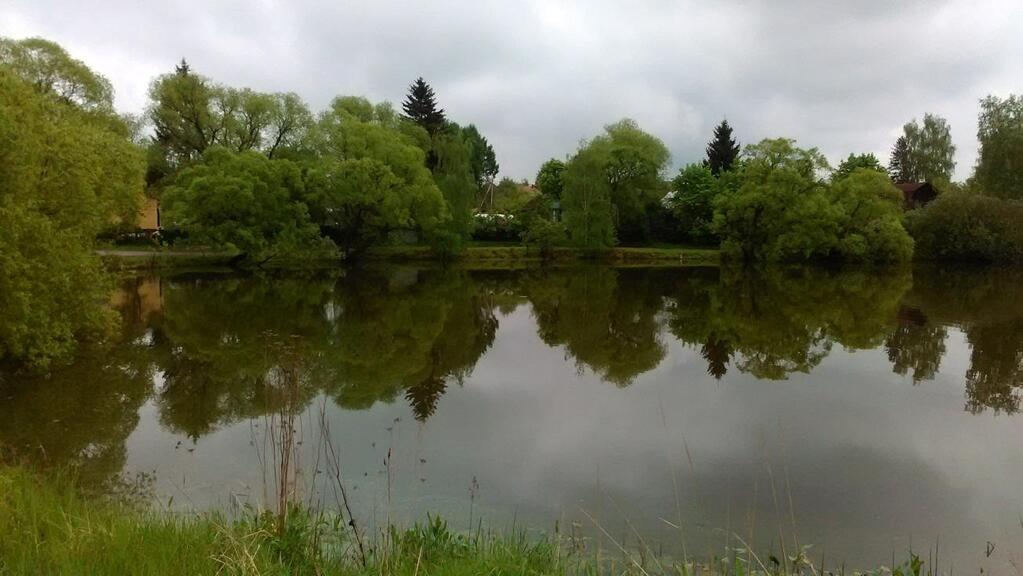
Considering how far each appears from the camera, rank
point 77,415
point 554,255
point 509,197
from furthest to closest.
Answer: point 509,197 → point 554,255 → point 77,415

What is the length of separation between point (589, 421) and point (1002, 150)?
5618 cm

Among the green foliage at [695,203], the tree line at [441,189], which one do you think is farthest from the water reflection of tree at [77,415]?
the green foliage at [695,203]

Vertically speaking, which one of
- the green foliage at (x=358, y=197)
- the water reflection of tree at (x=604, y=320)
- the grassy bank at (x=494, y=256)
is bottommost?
the water reflection of tree at (x=604, y=320)

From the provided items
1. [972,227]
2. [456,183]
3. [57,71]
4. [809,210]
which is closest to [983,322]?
[809,210]

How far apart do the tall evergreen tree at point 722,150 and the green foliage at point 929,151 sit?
24.4 m

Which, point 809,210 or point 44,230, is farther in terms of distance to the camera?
point 809,210

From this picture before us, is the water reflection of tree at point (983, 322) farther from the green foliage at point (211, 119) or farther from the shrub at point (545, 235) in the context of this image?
the green foliage at point (211, 119)

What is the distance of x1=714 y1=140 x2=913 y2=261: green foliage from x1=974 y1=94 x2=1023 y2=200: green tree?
9442mm

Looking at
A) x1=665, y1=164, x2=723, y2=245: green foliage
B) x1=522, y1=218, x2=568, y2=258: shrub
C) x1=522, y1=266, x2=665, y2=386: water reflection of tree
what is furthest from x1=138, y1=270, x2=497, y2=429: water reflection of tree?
x1=665, y1=164, x2=723, y2=245: green foliage

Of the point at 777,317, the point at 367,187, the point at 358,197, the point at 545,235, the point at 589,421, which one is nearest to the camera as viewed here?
the point at 589,421

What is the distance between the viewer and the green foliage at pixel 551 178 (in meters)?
62.2

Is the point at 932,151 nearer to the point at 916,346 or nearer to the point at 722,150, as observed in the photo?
the point at 722,150

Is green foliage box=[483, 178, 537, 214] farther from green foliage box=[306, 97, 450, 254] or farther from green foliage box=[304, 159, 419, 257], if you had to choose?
green foliage box=[304, 159, 419, 257]

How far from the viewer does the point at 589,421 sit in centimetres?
1007
